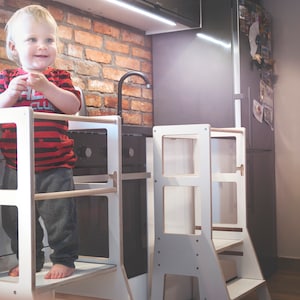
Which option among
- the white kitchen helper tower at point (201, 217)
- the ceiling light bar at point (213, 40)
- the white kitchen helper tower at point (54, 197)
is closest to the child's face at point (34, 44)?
the white kitchen helper tower at point (54, 197)

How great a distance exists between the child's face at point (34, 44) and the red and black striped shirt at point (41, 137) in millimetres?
43

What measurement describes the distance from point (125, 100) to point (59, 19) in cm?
63

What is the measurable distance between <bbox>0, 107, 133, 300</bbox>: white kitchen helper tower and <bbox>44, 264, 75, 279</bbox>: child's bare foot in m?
0.02

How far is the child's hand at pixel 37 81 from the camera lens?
166cm

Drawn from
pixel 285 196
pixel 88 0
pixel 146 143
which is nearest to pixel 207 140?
pixel 146 143

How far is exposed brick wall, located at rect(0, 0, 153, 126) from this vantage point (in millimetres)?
2828

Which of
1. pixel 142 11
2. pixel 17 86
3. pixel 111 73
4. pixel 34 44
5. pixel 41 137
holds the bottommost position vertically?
pixel 41 137

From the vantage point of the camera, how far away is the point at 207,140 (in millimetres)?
2357

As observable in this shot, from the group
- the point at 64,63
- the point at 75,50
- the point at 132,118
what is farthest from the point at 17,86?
the point at 132,118

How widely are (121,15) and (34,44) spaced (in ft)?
4.58

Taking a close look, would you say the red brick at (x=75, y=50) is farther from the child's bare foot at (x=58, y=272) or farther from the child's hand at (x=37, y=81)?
the child's bare foot at (x=58, y=272)

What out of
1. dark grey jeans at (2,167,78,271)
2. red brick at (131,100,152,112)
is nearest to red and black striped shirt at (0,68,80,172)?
dark grey jeans at (2,167,78,271)

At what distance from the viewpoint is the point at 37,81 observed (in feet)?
5.48

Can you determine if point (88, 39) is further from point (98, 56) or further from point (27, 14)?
point (27, 14)
